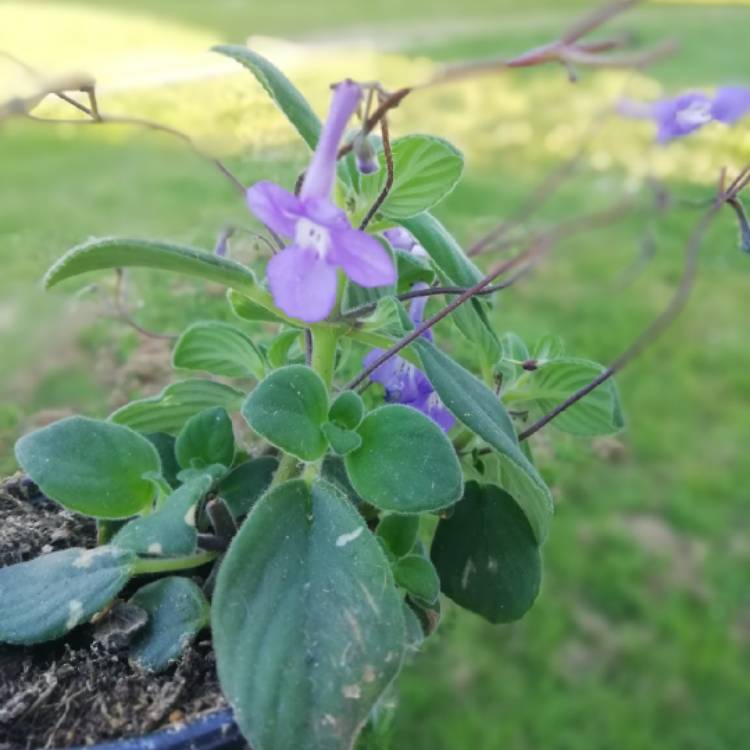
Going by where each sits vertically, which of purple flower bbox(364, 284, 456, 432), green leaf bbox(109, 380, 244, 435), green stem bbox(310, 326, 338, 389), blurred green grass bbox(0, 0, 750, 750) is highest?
green stem bbox(310, 326, 338, 389)

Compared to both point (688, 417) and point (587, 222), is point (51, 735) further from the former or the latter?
point (688, 417)

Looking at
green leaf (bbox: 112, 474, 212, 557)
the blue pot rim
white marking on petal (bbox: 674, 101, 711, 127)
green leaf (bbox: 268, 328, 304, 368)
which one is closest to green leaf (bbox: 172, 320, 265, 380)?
green leaf (bbox: 268, 328, 304, 368)

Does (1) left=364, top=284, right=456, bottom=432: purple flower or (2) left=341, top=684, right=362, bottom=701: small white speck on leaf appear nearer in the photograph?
(2) left=341, top=684, right=362, bottom=701: small white speck on leaf

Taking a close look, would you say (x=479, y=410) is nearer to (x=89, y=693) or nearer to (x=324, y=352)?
(x=324, y=352)

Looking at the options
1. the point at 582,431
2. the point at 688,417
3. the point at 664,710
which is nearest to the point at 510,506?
the point at 582,431

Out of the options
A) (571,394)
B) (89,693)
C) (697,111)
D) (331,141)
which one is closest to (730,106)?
(697,111)

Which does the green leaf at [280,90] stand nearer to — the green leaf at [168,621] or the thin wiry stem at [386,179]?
the thin wiry stem at [386,179]

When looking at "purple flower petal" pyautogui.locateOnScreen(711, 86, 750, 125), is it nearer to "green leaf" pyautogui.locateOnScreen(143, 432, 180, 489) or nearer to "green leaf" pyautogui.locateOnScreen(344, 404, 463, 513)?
"green leaf" pyautogui.locateOnScreen(344, 404, 463, 513)
